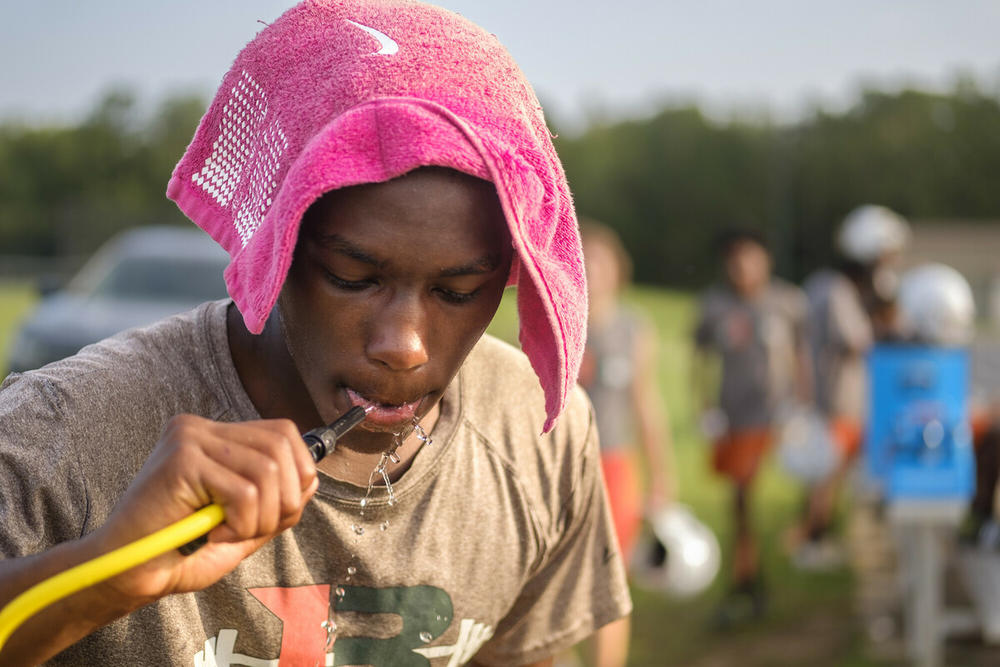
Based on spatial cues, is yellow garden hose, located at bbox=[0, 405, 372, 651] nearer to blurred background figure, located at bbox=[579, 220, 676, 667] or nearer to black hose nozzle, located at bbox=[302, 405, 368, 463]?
black hose nozzle, located at bbox=[302, 405, 368, 463]

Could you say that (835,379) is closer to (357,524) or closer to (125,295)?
(125,295)

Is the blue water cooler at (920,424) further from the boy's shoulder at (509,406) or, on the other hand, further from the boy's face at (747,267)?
the boy's shoulder at (509,406)

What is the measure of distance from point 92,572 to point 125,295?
7667 millimetres

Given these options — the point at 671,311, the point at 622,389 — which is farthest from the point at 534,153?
the point at 671,311

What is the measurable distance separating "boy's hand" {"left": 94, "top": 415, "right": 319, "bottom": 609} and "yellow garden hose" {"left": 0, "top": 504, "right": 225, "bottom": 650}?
0.05 meters

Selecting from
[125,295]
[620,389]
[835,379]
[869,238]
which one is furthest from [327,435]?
[125,295]

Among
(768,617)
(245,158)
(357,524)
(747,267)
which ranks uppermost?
(245,158)

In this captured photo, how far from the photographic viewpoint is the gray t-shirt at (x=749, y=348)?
6875 mm

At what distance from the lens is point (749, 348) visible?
22.8ft

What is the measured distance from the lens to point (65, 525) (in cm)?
136

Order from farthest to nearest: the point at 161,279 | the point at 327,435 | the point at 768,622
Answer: the point at 161,279 < the point at 768,622 < the point at 327,435

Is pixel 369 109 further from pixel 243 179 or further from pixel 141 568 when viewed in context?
pixel 141 568

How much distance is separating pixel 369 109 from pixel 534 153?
215mm

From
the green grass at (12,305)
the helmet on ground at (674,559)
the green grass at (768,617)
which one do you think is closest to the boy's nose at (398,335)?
the helmet on ground at (674,559)
